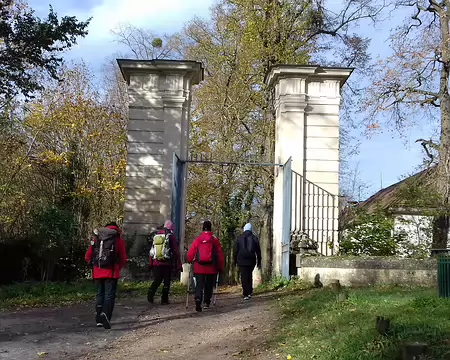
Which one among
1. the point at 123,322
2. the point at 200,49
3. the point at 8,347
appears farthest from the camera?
the point at 200,49

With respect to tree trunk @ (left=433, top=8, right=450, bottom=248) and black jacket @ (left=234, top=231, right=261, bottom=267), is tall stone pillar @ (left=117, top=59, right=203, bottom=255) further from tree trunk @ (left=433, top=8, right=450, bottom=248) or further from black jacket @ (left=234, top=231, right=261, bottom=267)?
tree trunk @ (left=433, top=8, right=450, bottom=248)

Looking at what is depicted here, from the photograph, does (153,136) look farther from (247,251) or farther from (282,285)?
(282,285)

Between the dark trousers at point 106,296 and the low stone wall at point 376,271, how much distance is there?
5.37 m

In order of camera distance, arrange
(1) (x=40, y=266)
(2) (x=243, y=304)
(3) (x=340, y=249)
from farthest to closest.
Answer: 1. (1) (x=40, y=266)
2. (3) (x=340, y=249)
3. (2) (x=243, y=304)

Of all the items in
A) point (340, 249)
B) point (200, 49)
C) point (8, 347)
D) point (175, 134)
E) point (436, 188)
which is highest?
point (200, 49)

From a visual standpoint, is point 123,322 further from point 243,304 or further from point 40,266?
point 40,266

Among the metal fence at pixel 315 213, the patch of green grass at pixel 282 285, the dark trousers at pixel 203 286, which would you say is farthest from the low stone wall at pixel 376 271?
the dark trousers at pixel 203 286

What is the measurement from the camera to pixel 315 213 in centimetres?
1588

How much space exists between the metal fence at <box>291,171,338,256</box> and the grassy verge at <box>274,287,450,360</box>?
14.6 feet

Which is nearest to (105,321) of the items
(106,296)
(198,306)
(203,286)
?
(106,296)

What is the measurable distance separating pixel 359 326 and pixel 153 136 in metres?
10.3

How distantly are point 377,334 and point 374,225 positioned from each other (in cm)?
846

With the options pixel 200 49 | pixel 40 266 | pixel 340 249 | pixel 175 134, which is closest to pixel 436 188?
pixel 340 249

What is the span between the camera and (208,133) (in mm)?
27422
